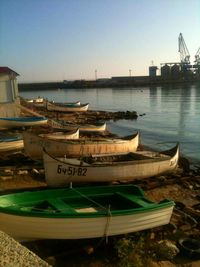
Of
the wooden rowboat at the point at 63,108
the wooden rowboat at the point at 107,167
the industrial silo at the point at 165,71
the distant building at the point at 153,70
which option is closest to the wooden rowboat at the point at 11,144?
the wooden rowboat at the point at 107,167

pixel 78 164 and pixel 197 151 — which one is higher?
pixel 78 164

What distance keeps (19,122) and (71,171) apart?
49.5 feet

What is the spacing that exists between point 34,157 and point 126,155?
202 inches

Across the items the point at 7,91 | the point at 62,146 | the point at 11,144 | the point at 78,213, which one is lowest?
the point at 11,144

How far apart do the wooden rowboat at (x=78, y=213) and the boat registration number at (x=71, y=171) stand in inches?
123

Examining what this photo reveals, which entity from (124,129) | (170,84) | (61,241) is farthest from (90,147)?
(170,84)

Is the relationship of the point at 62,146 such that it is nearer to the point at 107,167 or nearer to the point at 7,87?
the point at 107,167

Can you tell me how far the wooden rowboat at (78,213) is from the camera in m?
9.18

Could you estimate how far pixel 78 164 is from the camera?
1489 centimetres

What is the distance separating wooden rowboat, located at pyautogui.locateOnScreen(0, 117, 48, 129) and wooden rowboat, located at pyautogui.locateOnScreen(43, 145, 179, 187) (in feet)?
43.0

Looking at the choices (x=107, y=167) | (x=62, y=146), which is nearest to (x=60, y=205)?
(x=107, y=167)

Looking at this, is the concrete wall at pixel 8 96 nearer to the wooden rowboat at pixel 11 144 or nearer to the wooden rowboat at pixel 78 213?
the wooden rowboat at pixel 11 144

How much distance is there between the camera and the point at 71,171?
14.5 meters

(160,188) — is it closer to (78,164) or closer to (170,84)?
(78,164)
